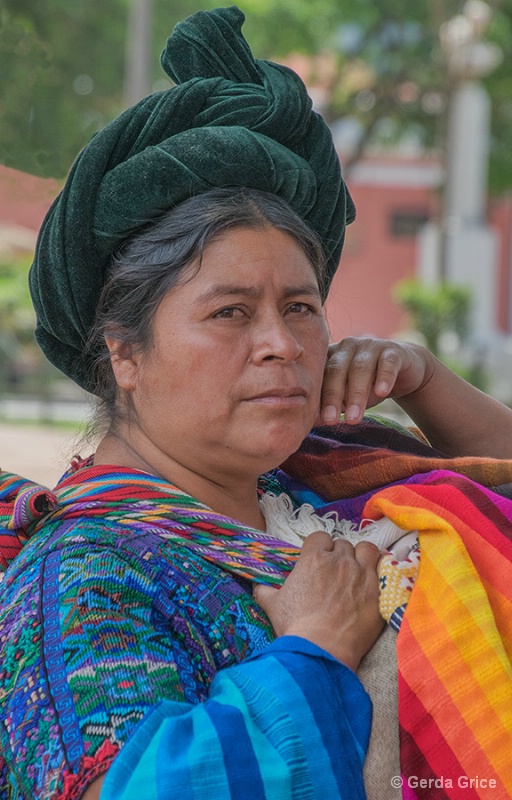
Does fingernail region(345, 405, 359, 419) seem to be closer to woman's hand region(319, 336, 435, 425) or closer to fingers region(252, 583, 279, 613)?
woman's hand region(319, 336, 435, 425)

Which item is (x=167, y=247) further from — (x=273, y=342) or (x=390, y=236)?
(x=390, y=236)

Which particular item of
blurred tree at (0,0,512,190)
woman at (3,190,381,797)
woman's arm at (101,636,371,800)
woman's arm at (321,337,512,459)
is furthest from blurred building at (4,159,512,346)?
woman's arm at (101,636,371,800)

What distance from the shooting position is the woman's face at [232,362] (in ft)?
6.85

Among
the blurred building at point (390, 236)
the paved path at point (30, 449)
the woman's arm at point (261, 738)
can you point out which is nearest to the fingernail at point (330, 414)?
the woman's arm at point (261, 738)

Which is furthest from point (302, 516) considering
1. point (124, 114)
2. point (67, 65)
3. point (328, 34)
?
→ point (328, 34)

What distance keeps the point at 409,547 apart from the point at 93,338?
34.8 inches

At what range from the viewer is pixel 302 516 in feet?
7.78

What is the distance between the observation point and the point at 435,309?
16.1 metres

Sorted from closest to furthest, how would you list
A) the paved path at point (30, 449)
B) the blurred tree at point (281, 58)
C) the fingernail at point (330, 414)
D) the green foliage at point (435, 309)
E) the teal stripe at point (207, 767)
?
1. the teal stripe at point (207, 767)
2. the fingernail at point (330, 414)
3. the blurred tree at point (281, 58)
4. the paved path at point (30, 449)
5. the green foliage at point (435, 309)

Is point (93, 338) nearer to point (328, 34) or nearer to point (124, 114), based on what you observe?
point (124, 114)

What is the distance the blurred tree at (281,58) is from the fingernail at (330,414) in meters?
3.07

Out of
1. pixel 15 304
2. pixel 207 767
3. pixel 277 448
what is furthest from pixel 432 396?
pixel 15 304

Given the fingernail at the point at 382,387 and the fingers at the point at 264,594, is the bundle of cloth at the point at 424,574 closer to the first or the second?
the fingers at the point at 264,594

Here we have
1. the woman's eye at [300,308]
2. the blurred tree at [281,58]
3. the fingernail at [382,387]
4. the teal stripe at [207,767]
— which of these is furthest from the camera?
the blurred tree at [281,58]
